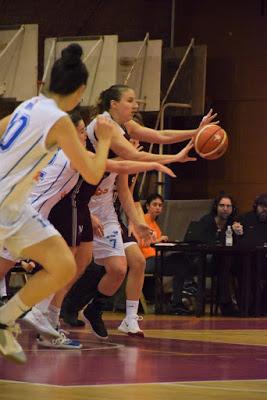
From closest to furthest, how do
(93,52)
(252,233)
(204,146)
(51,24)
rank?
1. (204,146)
2. (252,233)
3. (93,52)
4. (51,24)

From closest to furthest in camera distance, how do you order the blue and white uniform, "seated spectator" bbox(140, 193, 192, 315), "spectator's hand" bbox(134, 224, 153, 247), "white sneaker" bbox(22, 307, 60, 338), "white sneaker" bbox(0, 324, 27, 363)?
"white sneaker" bbox(0, 324, 27, 363) → the blue and white uniform → "white sneaker" bbox(22, 307, 60, 338) → "spectator's hand" bbox(134, 224, 153, 247) → "seated spectator" bbox(140, 193, 192, 315)

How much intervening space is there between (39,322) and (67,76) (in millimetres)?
2368

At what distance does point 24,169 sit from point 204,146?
2.89m

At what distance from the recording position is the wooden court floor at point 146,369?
536 cm

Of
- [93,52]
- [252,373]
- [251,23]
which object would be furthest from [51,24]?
[252,373]

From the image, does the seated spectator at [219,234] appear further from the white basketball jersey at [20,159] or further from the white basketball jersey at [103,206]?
the white basketball jersey at [20,159]

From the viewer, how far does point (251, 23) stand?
16.3 metres

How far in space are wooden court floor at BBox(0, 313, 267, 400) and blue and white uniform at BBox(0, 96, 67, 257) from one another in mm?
745

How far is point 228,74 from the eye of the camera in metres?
16.4

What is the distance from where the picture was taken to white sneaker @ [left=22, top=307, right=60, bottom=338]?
758 cm

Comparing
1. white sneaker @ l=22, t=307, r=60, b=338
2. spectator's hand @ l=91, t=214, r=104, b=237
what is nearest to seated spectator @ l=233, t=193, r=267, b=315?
spectator's hand @ l=91, t=214, r=104, b=237

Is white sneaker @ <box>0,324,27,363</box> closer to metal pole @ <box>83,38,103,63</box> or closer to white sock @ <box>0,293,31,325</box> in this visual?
white sock @ <box>0,293,31,325</box>

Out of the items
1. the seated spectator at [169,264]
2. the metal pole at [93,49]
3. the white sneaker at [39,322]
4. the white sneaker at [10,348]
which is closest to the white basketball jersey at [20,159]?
the white sneaker at [10,348]

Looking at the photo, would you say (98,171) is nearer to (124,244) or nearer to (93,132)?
(93,132)
